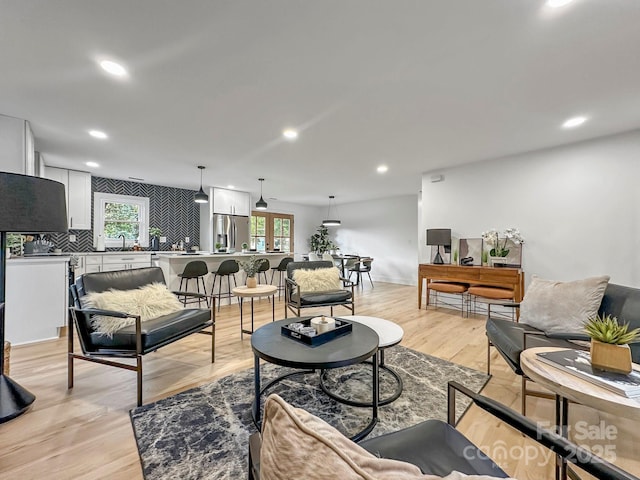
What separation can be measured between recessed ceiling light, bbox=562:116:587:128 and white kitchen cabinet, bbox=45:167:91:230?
298 inches

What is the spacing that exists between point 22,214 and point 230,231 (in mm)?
5350

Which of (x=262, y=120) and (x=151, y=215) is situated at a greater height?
(x=262, y=120)

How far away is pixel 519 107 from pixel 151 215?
23.5 ft

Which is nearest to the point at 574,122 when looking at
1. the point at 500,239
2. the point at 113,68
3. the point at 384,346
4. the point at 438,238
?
the point at 500,239

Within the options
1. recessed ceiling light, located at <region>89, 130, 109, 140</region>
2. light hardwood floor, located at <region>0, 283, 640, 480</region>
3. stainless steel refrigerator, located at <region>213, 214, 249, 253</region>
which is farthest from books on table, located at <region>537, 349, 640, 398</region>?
stainless steel refrigerator, located at <region>213, 214, 249, 253</region>

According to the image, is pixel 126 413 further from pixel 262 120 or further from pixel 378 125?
pixel 378 125

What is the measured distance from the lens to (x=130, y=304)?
8.03ft

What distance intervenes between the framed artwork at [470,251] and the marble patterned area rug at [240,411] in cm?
248

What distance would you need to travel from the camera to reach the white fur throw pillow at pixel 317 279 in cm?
377

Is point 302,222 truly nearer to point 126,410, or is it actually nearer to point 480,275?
point 480,275

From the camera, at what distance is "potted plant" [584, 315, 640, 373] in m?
1.34

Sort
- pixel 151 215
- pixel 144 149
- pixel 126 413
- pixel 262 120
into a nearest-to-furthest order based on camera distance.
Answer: pixel 126 413 < pixel 262 120 < pixel 144 149 < pixel 151 215

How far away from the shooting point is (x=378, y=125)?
3.26 meters

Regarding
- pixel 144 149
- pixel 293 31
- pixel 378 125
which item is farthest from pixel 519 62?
pixel 144 149
